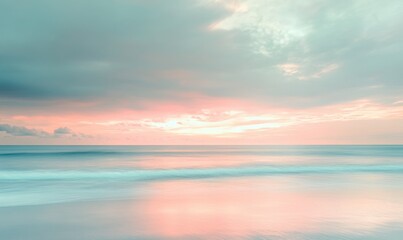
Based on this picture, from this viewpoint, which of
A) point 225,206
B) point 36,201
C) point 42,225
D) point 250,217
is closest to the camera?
point 42,225

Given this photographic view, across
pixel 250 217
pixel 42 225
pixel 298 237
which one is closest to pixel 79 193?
pixel 42 225

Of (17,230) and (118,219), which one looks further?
(118,219)

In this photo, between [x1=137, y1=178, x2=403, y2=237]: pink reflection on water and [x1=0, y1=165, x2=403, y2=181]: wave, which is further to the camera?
[x1=0, y1=165, x2=403, y2=181]: wave

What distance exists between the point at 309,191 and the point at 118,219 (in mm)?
9252

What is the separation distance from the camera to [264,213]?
920 cm

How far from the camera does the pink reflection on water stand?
7.50 metres

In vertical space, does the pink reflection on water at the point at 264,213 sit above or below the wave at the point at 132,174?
above

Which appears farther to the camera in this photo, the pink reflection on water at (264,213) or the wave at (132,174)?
the wave at (132,174)

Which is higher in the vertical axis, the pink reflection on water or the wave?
the pink reflection on water

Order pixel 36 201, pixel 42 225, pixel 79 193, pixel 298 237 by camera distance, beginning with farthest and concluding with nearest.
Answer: pixel 79 193 → pixel 36 201 → pixel 42 225 → pixel 298 237

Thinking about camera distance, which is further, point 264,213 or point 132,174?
point 132,174

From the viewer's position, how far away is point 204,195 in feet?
41.8

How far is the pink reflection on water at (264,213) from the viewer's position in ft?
24.6

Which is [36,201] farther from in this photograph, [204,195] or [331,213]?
[331,213]
